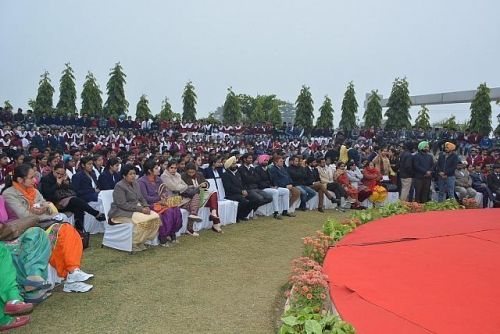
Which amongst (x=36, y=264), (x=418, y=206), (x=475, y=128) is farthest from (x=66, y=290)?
(x=475, y=128)

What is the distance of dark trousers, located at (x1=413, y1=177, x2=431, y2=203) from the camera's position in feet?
34.5

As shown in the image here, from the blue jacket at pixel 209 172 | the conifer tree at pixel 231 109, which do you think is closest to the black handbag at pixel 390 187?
the blue jacket at pixel 209 172

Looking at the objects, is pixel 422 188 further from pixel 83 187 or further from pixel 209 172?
pixel 83 187

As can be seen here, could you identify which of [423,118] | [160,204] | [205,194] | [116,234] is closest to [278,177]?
[205,194]

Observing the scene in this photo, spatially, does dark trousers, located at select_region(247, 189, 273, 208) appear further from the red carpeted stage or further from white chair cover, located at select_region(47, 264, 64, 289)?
white chair cover, located at select_region(47, 264, 64, 289)

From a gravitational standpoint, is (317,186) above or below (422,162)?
below

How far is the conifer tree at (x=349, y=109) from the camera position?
30062 mm

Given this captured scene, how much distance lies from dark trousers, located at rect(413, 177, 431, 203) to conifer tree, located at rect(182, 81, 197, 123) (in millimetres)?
21975

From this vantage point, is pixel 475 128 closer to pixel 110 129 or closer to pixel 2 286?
pixel 110 129

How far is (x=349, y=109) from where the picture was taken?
98.6ft

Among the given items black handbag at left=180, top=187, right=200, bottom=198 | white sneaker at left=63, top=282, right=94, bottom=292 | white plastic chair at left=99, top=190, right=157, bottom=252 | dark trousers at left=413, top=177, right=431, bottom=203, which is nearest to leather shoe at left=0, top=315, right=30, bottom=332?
white sneaker at left=63, top=282, right=94, bottom=292

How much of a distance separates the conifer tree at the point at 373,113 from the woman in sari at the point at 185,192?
23.7 m

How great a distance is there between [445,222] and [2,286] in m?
5.51

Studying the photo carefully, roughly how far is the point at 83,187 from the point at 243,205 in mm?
2967
